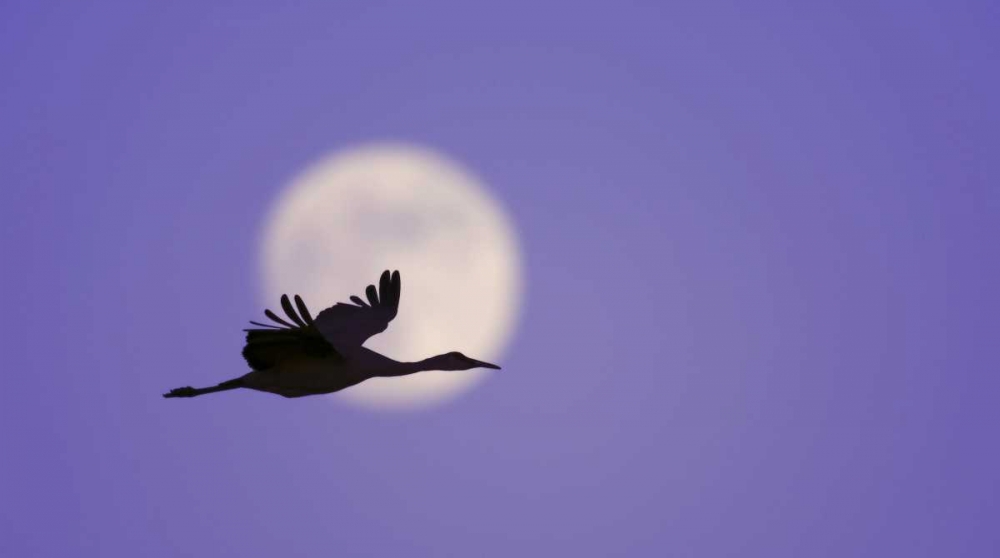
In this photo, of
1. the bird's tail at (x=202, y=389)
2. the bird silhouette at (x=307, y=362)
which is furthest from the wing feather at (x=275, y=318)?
the bird's tail at (x=202, y=389)

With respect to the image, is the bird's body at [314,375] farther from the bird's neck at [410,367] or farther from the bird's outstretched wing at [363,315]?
the bird's outstretched wing at [363,315]

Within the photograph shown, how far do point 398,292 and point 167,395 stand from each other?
4.15 m

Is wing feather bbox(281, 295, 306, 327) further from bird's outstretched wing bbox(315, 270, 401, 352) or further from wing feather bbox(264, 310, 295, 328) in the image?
bird's outstretched wing bbox(315, 270, 401, 352)

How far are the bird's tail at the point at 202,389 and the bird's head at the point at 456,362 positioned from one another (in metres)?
2.87

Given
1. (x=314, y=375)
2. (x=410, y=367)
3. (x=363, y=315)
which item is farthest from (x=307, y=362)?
(x=363, y=315)

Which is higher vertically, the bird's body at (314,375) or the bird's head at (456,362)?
the bird's head at (456,362)

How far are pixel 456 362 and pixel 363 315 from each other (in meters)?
2.42

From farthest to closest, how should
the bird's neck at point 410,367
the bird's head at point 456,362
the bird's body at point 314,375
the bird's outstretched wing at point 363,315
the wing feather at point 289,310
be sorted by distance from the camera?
the bird's outstretched wing at point 363,315, the bird's head at point 456,362, the bird's neck at point 410,367, the bird's body at point 314,375, the wing feather at point 289,310

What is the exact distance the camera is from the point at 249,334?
66.2ft

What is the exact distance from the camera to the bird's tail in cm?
2106

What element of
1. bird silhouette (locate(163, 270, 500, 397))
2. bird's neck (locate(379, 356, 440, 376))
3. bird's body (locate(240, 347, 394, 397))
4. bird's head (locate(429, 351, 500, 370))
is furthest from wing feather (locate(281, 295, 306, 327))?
bird's head (locate(429, 351, 500, 370))

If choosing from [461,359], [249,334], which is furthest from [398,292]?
[249,334]

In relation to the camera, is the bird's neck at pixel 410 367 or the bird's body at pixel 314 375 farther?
the bird's neck at pixel 410 367

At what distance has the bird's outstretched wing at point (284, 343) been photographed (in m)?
19.6
